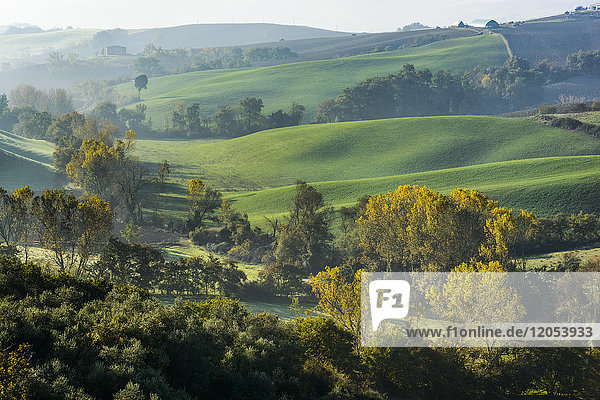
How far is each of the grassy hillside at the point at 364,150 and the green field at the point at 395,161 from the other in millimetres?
247

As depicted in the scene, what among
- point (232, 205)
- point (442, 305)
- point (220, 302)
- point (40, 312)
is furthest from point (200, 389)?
point (232, 205)

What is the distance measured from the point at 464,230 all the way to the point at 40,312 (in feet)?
156

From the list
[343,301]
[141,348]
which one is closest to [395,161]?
[343,301]

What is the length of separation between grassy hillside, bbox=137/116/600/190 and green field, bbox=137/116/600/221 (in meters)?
0.25

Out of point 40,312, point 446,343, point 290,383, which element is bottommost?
point 446,343

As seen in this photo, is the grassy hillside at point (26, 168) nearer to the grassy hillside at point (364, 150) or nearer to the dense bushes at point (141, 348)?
the grassy hillside at point (364, 150)

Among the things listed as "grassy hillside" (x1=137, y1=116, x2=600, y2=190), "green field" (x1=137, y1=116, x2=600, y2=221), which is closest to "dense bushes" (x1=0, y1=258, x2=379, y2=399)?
"green field" (x1=137, y1=116, x2=600, y2=221)

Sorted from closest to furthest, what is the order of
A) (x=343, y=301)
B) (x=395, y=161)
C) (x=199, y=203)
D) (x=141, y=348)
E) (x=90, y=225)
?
1. (x=141, y=348)
2. (x=343, y=301)
3. (x=90, y=225)
4. (x=199, y=203)
5. (x=395, y=161)

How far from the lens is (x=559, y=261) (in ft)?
192

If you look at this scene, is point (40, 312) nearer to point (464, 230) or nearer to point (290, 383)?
point (290, 383)

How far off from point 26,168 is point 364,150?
272ft

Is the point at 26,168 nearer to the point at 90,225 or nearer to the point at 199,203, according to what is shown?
the point at 199,203

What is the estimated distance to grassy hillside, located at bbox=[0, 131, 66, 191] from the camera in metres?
110

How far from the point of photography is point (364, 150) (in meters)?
136
